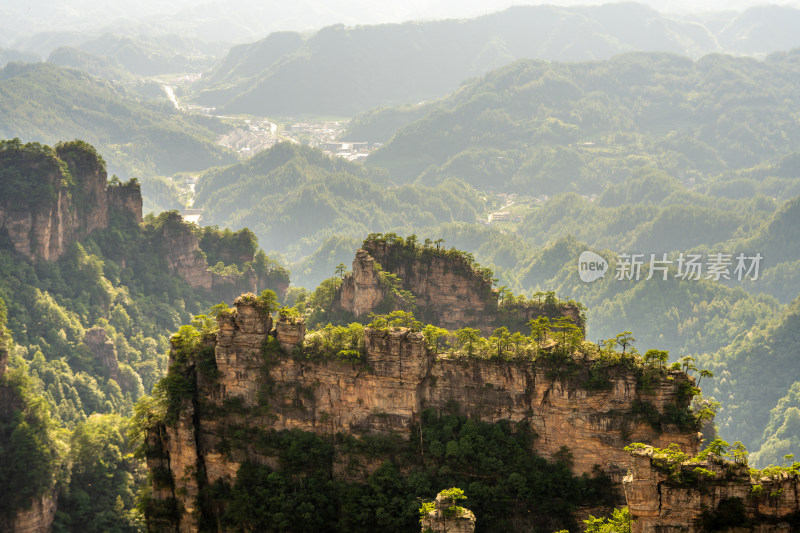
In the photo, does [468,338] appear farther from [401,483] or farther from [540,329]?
[401,483]

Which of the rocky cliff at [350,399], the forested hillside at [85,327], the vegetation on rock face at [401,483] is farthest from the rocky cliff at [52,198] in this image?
the vegetation on rock face at [401,483]

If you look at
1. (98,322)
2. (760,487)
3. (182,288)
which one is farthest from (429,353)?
(182,288)

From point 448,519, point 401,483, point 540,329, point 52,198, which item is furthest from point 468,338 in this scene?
point 52,198

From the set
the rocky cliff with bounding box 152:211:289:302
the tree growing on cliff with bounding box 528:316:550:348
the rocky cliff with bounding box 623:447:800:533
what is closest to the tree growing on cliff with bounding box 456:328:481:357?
the tree growing on cliff with bounding box 528:316:550:348

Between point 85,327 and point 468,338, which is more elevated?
point 85,327

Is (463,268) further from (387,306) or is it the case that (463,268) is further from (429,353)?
(429,353)

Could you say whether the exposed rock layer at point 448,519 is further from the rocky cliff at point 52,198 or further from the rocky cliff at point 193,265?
the rocky cliff at point 193,265
